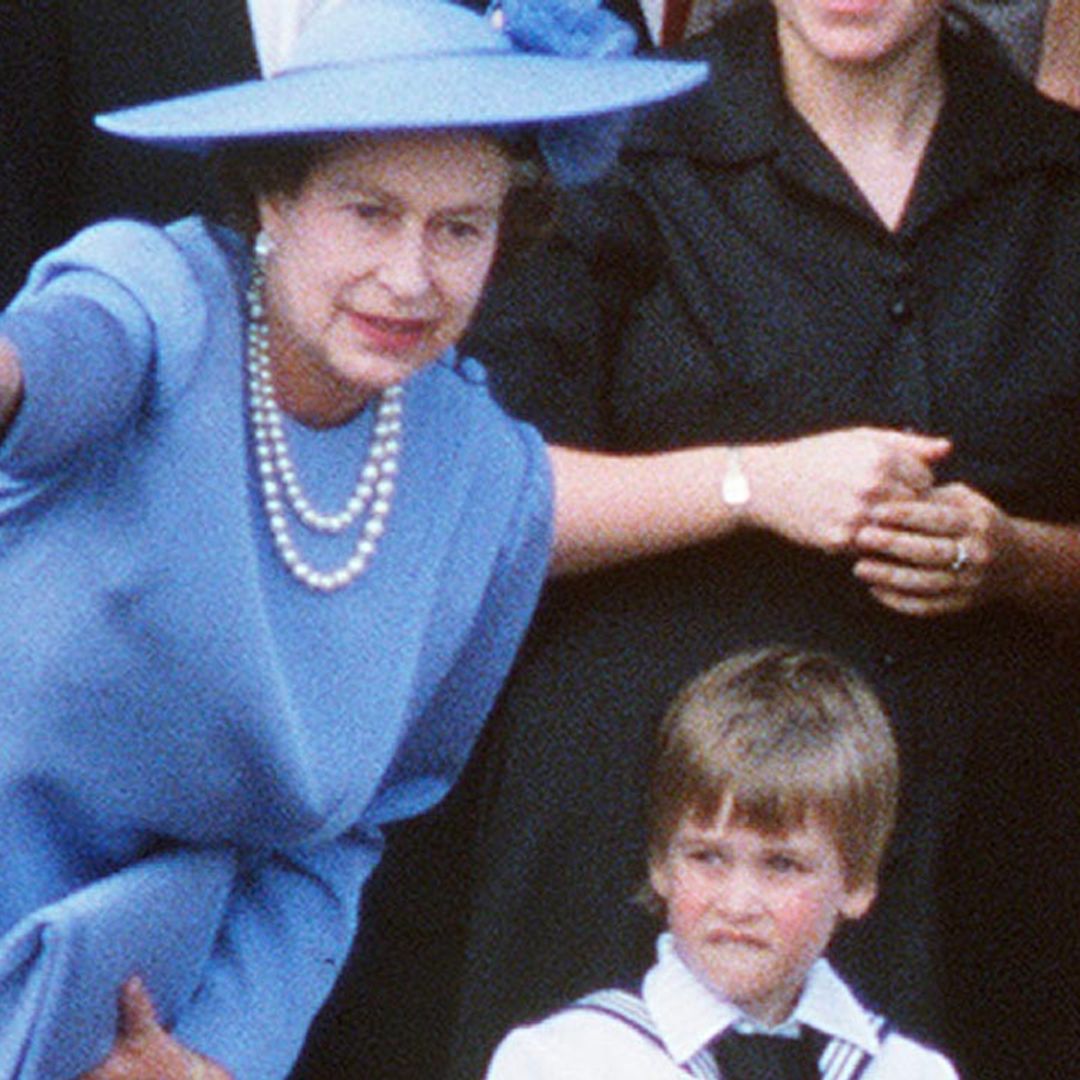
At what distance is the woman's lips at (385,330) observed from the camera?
239 centimetres

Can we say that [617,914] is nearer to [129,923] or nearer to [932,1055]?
[932,1055]

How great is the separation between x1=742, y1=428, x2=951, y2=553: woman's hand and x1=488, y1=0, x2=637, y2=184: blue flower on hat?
1.38ft

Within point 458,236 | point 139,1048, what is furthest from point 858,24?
point 139,1048

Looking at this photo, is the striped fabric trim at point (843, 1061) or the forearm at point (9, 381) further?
the striped fabric trim at point (843, 1061)

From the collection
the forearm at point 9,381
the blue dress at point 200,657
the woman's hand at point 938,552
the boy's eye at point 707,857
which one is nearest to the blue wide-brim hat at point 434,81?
the blue dress at point 200,657

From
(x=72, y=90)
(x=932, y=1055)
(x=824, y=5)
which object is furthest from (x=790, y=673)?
(x=72, y=90)

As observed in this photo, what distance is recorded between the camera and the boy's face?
282 centimetres

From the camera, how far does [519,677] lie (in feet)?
9.96

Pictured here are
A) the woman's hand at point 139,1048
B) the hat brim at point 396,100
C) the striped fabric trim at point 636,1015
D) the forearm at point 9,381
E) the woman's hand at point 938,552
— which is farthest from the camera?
the woman's hand at point 938,552

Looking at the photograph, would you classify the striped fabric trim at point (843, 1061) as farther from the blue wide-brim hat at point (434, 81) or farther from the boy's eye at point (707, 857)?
the blue wide-brim hat at point (434, 81)

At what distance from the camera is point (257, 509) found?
243cm

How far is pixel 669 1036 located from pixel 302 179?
0.86 metres

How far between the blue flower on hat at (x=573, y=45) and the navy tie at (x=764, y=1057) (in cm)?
77

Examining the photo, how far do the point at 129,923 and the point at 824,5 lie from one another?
1.07m
